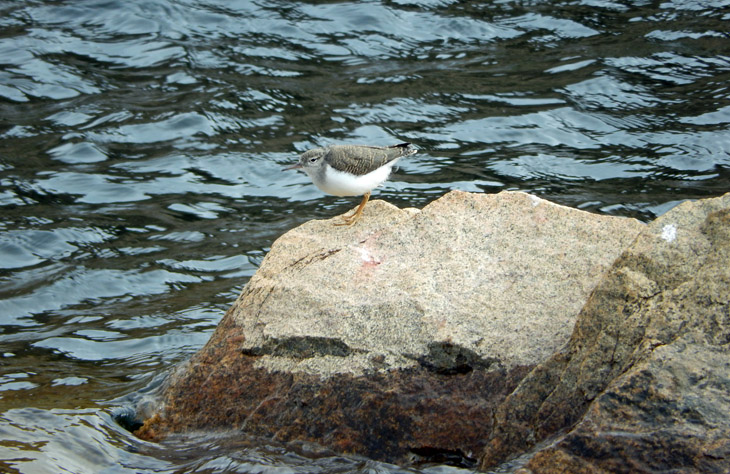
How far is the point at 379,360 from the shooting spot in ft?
16.5

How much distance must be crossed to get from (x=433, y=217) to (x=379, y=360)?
1.42 metres

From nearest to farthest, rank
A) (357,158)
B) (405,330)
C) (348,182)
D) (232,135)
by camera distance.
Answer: (405,330)
(348,182)
(357,158)
(232,135)

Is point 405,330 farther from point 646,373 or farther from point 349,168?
point 349,168

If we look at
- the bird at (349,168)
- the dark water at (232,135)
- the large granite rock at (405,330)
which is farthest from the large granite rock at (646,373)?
the bird at (349,168)

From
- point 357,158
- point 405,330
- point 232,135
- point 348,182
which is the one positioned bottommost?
point 232,135

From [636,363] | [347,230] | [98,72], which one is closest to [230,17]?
[98,72]

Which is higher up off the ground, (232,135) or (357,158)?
(357,158)

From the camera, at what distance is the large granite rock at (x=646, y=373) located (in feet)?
12.2

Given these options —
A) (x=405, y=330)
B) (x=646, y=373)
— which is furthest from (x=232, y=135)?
(x=646, y=373)

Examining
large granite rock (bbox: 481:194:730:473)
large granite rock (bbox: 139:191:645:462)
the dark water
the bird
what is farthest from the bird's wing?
large granite rock (bbox: 481:194:730:473)

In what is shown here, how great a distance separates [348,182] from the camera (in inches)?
271

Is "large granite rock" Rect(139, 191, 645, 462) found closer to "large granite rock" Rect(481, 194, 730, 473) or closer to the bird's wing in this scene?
"large granite rock" Rect(481, 194, 730, 473)

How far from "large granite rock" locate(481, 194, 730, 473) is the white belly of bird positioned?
285 cm

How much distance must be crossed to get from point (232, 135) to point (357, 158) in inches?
210
